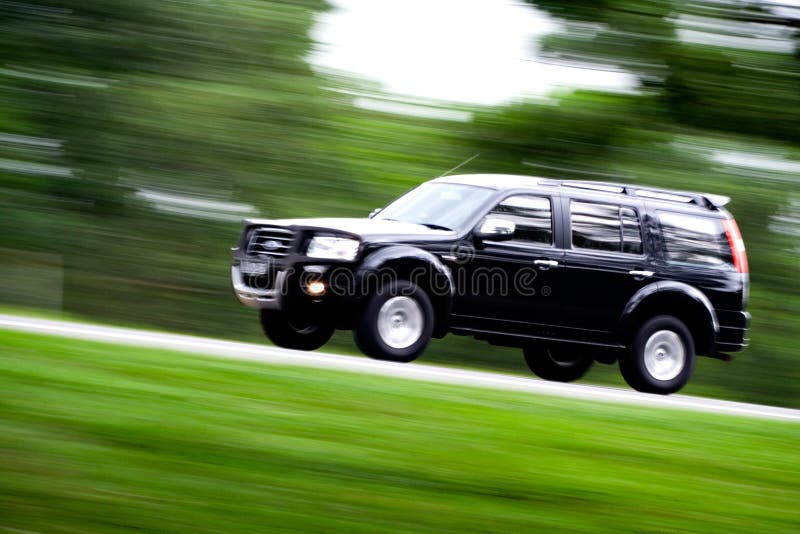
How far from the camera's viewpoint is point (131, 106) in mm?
20562

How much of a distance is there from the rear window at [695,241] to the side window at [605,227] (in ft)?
1.15

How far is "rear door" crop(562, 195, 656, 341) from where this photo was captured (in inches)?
487

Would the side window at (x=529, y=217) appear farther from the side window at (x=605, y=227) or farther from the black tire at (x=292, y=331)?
the black tire at (x=292, y=331)

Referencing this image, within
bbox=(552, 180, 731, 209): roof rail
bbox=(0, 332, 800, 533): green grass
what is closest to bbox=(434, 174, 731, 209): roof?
bbox=(552, 180, 731, 209): roof rail

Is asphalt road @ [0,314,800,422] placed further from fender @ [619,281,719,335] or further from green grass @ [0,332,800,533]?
fender @ [619,281,719,335]

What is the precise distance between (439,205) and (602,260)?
167 centimetres

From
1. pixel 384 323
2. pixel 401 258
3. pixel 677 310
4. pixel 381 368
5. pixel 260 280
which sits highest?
pixel 401 258

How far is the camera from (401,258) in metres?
11.4

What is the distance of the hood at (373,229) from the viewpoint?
1131cm

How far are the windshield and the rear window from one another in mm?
2030

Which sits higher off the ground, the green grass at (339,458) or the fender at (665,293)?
the fender at (665,293)

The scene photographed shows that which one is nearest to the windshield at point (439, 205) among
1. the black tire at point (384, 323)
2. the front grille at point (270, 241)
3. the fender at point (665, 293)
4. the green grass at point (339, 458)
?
the black tire at point (384, 323)

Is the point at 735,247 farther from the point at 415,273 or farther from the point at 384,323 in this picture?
the point at 384,323

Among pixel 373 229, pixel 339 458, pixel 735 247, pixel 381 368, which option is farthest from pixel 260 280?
pixel 735 247
